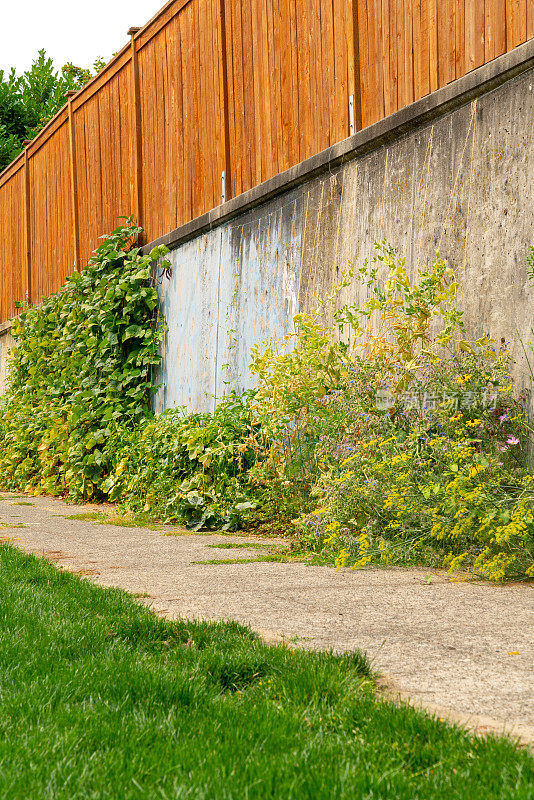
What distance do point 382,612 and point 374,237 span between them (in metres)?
2.94

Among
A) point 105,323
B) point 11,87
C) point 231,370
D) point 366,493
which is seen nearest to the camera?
point 366,493

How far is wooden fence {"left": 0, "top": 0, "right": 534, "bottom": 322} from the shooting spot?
4.94 meters

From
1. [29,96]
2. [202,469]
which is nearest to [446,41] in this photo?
[202,469]

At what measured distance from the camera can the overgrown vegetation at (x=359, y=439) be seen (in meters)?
3.92

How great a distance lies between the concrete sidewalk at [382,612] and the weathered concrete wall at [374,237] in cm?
143

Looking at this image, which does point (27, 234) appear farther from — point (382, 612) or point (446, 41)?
point (382, 612)

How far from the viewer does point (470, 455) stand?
3953 millimetres

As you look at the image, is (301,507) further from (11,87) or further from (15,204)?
(11,87)

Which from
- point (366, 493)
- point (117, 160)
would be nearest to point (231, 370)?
point (366, 493)

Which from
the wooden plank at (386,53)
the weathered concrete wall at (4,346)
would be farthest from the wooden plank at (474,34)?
the weathered concrete wall at (4,346)

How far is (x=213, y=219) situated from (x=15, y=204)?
26.3ft

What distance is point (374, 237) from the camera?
210 inches

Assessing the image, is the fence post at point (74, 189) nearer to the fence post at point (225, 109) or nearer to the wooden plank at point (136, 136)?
the wooden plank at point (136, 136)

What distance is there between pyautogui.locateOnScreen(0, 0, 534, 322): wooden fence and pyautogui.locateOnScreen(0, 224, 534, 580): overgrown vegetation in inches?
41.8
